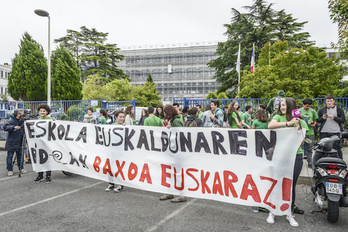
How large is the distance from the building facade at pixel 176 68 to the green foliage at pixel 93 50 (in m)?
25.8

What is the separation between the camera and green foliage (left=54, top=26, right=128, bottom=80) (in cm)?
4494

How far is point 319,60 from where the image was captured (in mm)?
13156

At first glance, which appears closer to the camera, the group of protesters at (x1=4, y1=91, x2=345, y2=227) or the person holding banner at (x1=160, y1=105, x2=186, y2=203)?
the group of protesters at (x1=4, y1=91, x2=345, y2=227)

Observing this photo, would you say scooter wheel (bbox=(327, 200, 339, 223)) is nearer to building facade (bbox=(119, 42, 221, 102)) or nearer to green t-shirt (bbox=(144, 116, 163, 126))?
green t-shirt (bbox=(144, 116, 163, 126))

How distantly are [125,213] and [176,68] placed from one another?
71190 mm

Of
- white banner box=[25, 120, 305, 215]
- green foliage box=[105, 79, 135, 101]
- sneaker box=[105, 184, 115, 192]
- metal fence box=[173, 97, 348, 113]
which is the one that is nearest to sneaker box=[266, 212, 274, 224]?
white banner box=[25, 120, 305, 215]

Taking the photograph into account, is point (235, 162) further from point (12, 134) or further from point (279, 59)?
point (279, 59)

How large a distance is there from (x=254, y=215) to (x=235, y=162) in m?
0.94

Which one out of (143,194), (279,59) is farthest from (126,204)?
(279,59)

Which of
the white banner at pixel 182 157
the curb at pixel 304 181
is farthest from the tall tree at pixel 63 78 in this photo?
the curb at pixel 304 181

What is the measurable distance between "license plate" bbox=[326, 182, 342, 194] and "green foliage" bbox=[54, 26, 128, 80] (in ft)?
144

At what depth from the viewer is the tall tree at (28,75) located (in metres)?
23.8

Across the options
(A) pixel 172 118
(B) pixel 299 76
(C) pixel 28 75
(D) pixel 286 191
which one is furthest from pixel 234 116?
(C) pixel 28 75

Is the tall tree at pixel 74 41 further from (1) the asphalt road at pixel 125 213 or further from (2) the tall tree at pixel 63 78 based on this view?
(1) the asphalt road at pixel 125 213
